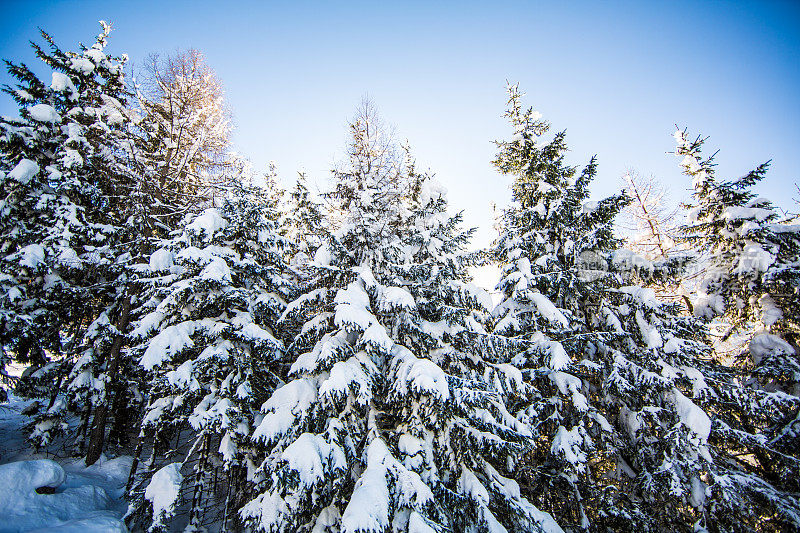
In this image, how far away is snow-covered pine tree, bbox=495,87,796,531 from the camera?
781 cm

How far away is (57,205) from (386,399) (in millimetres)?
13348

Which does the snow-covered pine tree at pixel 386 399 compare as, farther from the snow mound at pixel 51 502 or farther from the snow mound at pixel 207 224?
the snow mound at pixel 51 502

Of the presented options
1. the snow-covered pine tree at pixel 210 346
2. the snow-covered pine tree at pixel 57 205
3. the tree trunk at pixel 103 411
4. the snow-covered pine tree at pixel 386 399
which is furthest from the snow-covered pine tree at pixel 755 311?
the snow-covered pine tree at pixel 57 205

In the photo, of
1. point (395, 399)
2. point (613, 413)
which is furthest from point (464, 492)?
point (613, 413)

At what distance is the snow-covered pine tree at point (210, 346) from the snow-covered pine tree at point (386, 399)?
1359 mm

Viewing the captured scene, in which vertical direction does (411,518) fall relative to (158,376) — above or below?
below

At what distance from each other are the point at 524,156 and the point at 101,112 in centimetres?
1662

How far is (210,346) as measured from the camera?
802 cm

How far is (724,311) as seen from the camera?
35.5 ft

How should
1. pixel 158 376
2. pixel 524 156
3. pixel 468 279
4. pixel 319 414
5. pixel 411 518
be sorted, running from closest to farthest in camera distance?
1. pixel 411 518
2. pixel 319 414
3. pixel 158 376
4. pixel 468 279
5. pixel 524 156

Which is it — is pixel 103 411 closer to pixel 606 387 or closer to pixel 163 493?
pixel 163 493

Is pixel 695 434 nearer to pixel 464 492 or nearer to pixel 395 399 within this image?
pixel 464 492

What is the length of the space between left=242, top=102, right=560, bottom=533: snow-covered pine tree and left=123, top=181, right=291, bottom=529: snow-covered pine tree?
4.46 feet

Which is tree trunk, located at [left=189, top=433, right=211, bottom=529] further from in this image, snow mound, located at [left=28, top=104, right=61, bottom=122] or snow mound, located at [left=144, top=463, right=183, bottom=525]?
snow mound, located at [left=28, top=104, right=61, bottom=122]
